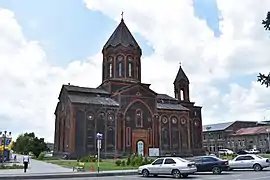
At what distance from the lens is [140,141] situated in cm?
5269

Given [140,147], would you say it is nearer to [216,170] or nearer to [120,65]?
[120,65]

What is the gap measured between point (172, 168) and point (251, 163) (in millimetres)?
9278

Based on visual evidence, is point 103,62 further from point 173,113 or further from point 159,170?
point 159,170

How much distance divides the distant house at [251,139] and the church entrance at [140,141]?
4317 cm

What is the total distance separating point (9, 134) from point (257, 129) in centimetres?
7134

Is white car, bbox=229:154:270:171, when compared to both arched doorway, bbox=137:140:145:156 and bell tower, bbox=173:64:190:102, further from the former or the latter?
bell tower, bbox=173:64:190:102

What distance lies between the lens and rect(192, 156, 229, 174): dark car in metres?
23.8

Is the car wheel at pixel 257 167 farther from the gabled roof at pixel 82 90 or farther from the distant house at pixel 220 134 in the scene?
the distant house at pixel 220 134

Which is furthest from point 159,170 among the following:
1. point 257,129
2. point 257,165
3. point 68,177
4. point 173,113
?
point 257,129

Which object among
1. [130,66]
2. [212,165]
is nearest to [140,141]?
[130,66]

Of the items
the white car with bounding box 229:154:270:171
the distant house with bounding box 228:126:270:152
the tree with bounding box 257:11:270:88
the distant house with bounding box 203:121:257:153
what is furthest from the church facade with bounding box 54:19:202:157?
the tree with bounding box 257:11:270:88

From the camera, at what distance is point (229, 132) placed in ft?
322

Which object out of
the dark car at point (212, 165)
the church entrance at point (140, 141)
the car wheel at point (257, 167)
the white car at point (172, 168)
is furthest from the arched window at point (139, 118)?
the white car at point (172, 168)

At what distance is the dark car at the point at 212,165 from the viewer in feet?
78.2
